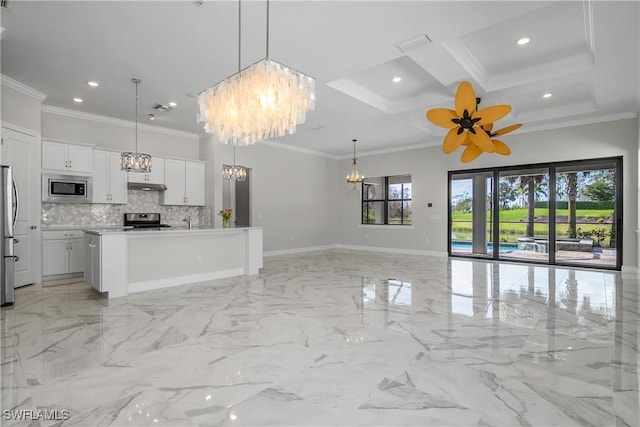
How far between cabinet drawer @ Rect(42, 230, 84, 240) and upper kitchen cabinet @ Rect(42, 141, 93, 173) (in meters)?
1.06

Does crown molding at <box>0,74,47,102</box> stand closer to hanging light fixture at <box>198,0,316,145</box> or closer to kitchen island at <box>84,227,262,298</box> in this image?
kitchen island at <box>84,227,262,298</box>

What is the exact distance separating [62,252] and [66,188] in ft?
3.61

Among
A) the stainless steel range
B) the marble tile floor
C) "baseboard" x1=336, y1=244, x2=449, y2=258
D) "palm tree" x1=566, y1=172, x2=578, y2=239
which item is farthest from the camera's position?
"baseboard" x1=336, y1=244, x2=449, y2=258

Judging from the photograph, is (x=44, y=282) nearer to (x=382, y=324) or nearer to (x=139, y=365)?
(x=139, y=365)

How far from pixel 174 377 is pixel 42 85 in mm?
5103

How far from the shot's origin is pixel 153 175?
680 cm

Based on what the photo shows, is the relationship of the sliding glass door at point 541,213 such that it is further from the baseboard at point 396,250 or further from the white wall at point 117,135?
the white wall at point 117,135

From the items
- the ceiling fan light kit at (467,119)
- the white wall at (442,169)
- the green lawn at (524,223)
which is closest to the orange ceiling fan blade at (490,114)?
the ceiling fan light kit at (467,119)

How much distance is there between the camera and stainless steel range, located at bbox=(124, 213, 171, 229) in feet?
21.7

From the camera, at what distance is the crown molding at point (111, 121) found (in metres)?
5.90

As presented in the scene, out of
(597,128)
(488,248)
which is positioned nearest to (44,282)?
(488,248)

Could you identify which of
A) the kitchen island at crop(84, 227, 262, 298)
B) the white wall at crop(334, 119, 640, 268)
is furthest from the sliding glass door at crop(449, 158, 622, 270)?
the kitchen island at crop(84, 227, 262, 298)

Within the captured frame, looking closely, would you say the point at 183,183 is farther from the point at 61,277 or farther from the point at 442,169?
the point at 442,169

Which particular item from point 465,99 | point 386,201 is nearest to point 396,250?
point 386,201
